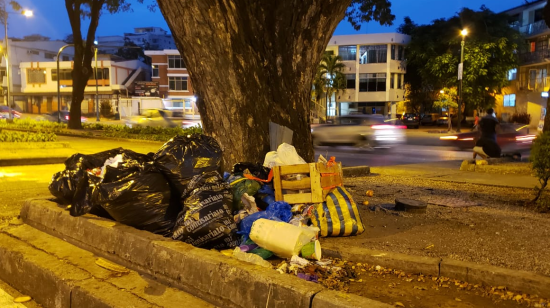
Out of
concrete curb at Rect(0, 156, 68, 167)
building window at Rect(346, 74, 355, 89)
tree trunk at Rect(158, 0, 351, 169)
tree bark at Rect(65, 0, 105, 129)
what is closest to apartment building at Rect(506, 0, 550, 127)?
building window at Rect(346, 74, 355, 89)

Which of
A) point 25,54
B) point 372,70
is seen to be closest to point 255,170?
point 372,70

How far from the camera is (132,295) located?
3.75m

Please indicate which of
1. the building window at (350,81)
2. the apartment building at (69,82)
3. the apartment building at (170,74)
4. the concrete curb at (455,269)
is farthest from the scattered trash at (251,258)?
the apartment building at (69,82)

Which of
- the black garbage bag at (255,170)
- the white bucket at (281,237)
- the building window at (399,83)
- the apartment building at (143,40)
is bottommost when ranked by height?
the white bucket at (281,237)

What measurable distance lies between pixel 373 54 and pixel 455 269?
4755 cm

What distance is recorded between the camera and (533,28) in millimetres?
39875

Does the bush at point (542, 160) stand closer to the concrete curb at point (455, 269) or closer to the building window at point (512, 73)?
the concrete curb at point (455, 269)

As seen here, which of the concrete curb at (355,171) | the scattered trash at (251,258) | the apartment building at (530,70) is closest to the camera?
the scattered trash at (251,258)

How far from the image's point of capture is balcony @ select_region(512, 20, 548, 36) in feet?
124

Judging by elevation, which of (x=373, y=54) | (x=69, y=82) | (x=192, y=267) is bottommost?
(x=192, y=267)

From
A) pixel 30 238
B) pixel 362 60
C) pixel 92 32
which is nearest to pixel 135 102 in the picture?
pixel 92 32

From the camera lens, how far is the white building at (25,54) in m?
60.6

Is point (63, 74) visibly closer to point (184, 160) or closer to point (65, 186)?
point (65, 186)

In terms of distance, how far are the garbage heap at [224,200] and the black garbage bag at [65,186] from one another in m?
0.01
